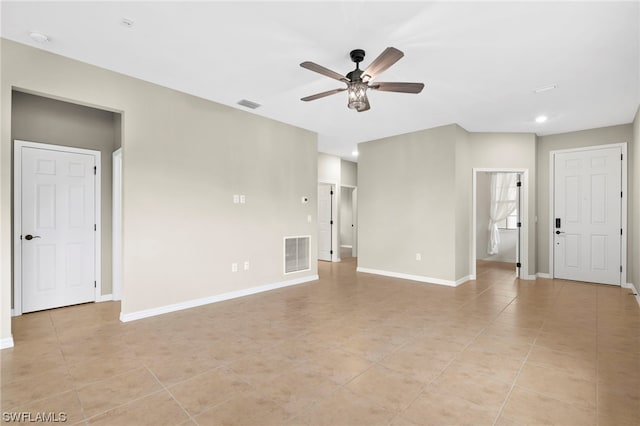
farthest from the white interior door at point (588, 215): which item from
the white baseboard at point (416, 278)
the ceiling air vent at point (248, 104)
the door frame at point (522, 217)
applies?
the ceiling air vent at point (248, 104)

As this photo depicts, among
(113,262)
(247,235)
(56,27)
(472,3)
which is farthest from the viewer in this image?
(247,235)

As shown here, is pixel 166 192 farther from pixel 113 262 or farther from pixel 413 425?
pixel 413 425

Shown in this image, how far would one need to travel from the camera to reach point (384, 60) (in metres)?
2.59

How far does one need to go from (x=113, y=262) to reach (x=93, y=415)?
122 inches

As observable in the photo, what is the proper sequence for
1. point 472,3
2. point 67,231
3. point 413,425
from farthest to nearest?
point 67,231 < point 472,3 < point 413,425

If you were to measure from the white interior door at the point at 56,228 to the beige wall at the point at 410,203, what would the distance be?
4.91 metres

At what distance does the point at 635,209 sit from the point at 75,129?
342 inches

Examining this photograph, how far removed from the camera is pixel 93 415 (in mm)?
2002

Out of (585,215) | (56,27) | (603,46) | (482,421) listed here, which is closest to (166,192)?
(56,27)

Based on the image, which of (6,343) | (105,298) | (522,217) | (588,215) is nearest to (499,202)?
(522,217)

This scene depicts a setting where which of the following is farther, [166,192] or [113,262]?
[113,262]

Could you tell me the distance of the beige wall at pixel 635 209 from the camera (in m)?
4.71

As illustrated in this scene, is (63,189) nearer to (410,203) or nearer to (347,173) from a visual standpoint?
(410,203)

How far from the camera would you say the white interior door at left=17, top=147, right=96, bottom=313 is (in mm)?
3945
